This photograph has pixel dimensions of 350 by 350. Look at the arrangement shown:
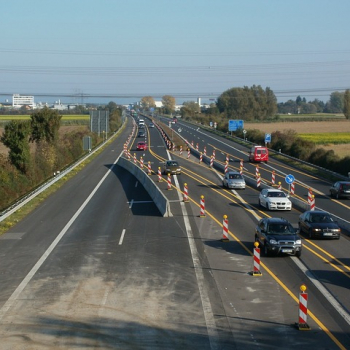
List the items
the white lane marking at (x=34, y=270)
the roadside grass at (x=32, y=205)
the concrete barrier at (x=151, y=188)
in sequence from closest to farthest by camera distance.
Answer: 1. the white lane marking at (x=34, y=270)
2. the roadside grass at (x=32, y=205)
3. the concrete barrier at (x=151, y=188)

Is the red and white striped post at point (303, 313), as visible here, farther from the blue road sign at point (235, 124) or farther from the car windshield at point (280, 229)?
the blue road sign at point (235, 124)

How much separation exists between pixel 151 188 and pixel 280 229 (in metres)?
16.5

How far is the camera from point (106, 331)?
1487cm

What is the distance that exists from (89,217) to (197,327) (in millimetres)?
17987

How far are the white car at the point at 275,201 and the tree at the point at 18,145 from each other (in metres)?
22.2

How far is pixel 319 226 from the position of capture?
26.8m

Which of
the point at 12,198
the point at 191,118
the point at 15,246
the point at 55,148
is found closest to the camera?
the point at 15,246

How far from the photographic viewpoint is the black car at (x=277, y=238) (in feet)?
75.3

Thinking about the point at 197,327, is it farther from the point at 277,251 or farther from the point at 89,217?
the point at 89,217

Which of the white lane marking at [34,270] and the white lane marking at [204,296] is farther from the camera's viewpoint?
the white lane marking at [34,270]

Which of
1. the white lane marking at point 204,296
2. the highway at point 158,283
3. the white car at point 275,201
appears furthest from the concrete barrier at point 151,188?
the white car at point 275,201

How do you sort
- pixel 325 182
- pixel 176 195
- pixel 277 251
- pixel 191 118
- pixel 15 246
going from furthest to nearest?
1. pixel 191 118
2. pixel 325 182
3. pixel 176 195
4. pixel 15 246
5. pixel 277 251

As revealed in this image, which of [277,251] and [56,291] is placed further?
[277,251]

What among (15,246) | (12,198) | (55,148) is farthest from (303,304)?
(55,148)
